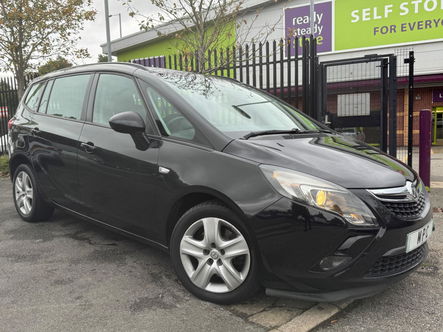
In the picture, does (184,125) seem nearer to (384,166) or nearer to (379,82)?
(384,166)

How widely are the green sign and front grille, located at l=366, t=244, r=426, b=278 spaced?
1738cm

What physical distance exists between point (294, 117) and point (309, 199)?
5.01 ft

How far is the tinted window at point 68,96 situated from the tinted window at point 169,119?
1.00m

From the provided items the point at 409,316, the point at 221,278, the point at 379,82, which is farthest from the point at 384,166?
the point at 379,82

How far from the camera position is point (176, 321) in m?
2.45

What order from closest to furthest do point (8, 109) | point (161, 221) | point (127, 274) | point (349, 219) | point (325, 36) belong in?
point (349, 219) < point (161, 221) < point (127, 274) < point (8, 109) < point (325, 36)

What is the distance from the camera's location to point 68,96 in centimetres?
403

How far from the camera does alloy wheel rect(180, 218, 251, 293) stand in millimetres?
2494

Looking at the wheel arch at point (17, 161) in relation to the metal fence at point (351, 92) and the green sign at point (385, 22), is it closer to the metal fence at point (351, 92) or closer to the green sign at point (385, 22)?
the metal fence at point (351, 92)

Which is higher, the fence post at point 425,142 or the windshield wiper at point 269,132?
the windshield wiper at point 269,132

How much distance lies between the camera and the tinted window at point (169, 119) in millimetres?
2867

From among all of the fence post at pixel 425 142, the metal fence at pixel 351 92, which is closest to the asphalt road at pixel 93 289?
the metal fence at pixel 351 92

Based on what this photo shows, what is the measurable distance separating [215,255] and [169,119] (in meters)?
1.06

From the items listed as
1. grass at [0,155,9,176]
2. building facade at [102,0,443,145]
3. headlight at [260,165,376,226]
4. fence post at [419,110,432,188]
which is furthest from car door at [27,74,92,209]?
building facade at [102,0,443,145]
